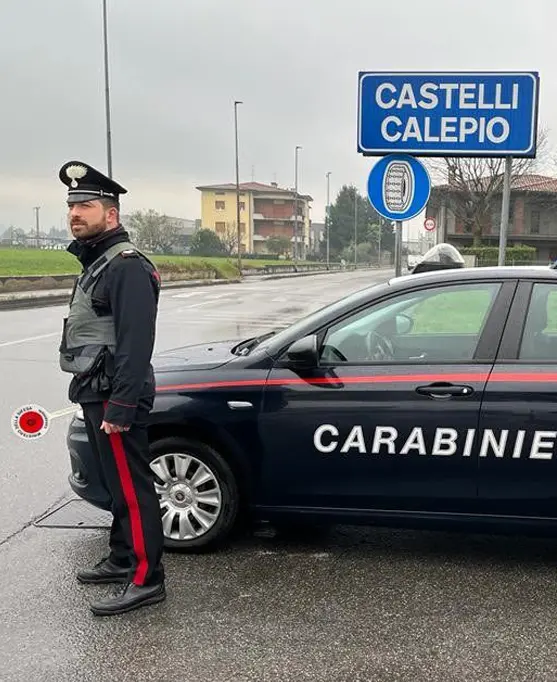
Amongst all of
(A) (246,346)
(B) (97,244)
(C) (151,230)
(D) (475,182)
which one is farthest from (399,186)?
(C) (151,230)

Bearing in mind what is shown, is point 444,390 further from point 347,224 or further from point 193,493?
Result: point 347,224

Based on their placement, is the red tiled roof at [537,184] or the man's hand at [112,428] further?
the red tiled roof at [537,184]

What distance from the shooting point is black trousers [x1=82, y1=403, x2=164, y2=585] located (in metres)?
3.07

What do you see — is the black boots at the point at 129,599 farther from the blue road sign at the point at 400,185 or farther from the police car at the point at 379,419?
the blue road sign at the point at 400,185

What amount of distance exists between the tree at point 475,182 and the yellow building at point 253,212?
53409mm

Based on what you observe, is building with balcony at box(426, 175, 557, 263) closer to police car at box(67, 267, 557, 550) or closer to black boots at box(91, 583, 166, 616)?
police car at box(67, 267, 557, 550)

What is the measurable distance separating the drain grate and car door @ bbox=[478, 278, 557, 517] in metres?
2.22

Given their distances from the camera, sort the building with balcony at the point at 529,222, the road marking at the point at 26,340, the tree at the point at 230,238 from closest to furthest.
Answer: the road marking at the point at 26,340, the building with balcony at the point at 529,222, the tree at the point at 230,238

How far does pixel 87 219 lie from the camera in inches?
118

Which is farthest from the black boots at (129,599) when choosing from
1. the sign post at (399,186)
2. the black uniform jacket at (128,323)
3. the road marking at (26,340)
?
the road marking at (26,340)

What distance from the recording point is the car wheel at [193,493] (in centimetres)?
355

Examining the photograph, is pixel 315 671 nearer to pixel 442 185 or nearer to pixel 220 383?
pixel 220 383

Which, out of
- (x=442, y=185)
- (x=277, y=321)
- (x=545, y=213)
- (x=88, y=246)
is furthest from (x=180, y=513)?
(x=545, y=213)

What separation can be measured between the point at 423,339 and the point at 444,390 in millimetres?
479
